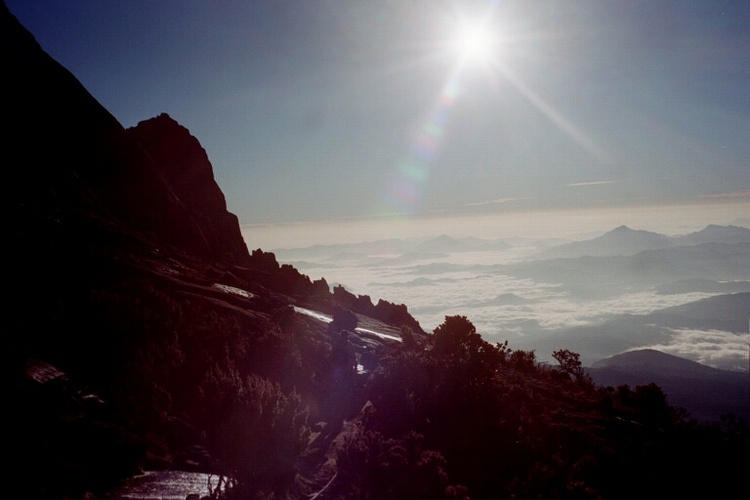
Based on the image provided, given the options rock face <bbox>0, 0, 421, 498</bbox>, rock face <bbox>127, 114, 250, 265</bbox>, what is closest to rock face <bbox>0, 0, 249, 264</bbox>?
rock face <bbox>0, 0, 421, 498</bbox>

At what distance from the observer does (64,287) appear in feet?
64.0

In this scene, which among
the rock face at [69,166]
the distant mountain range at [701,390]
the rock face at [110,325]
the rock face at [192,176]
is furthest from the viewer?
the distant mountain range at [701,390]

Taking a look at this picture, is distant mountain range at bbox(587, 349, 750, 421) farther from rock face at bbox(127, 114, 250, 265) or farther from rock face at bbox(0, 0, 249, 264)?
rock face at bbox(0, 0, 249, 264)

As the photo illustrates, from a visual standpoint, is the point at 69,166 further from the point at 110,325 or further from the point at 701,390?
the point at 701,390

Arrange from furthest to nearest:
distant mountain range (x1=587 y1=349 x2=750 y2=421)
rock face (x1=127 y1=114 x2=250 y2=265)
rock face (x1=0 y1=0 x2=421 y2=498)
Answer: distant mountain range (x1=587 y1=349 x2=750 y2=421), rock face (x1=127 y1=114 x2=250 y2=265), rock face (x1=0 y1=0 x2=421 y2=498)

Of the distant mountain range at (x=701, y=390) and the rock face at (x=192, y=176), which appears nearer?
the rock face at (x=192, y=176)

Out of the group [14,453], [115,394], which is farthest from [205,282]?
[14,453]

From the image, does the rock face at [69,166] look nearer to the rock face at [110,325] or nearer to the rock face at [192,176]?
the rock face at [110,325]

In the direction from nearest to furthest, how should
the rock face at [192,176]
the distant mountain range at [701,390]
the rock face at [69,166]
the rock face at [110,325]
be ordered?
the rock face at [110,325] < the rock face at [69,166] < the rock face at [192,176] < the distant mountain range at [701,390]

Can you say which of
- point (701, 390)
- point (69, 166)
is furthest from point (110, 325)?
point (701, 390)

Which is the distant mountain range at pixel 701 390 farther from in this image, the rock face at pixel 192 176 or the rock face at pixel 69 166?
the rock face at pixel 69 166

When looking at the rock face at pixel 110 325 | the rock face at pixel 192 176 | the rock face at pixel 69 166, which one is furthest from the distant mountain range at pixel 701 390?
the rock face at pixel 69 166

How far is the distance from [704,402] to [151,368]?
194m

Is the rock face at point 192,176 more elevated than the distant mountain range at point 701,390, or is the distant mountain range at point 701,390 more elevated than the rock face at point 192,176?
the rock face at point 192,176
